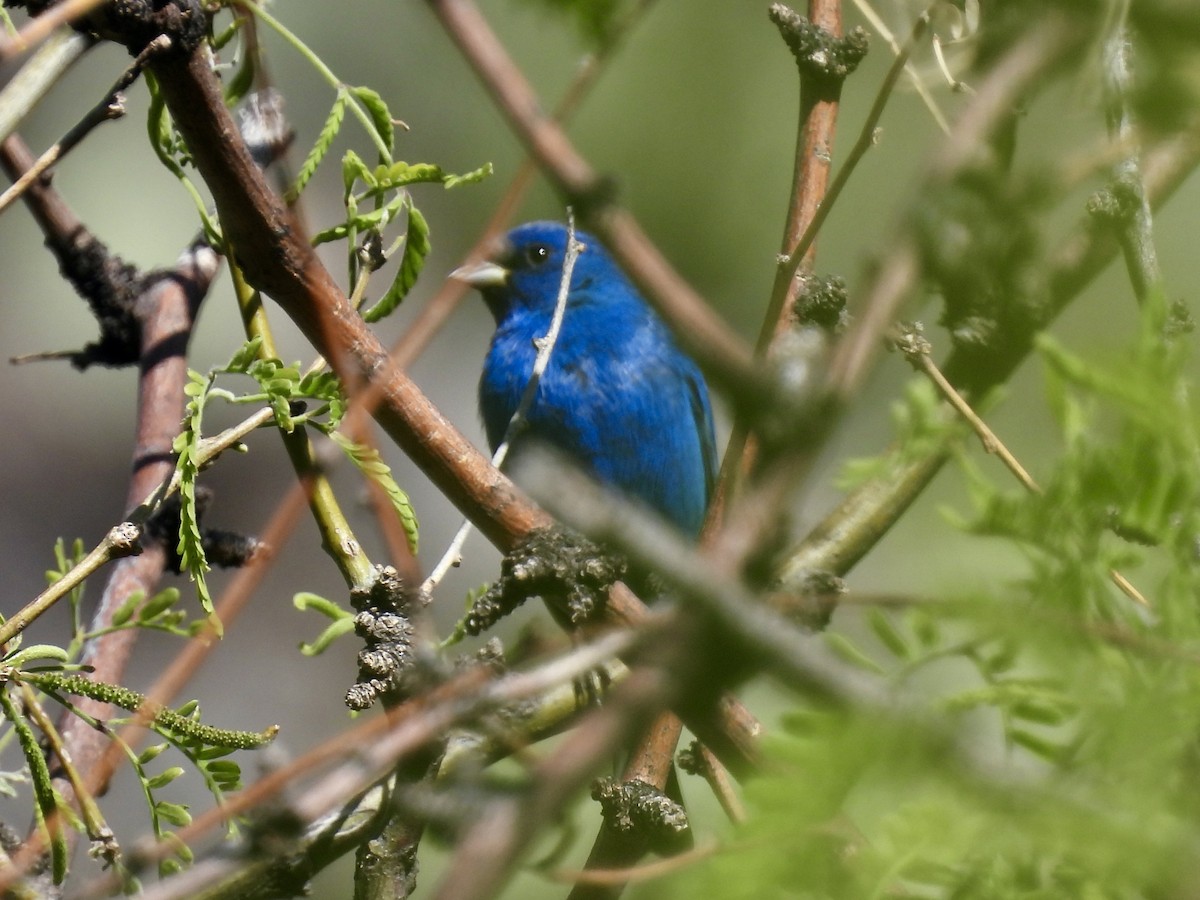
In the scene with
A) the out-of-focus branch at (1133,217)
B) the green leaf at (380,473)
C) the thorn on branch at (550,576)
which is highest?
the out-of-focus branch at (1133,217)

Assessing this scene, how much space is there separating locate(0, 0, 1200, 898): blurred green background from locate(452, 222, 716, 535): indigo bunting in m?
0.89

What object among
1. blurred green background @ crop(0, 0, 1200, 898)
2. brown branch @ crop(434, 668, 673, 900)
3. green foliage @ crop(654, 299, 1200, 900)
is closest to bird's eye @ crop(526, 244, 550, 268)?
blurred green background @ crop(0, 0, 1200, 898)

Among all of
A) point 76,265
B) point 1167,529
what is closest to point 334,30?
point 76,265

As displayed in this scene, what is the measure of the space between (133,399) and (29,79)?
456 cm

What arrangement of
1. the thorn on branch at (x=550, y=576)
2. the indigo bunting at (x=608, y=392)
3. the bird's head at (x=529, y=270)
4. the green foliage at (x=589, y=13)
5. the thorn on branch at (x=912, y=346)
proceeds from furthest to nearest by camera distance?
the bird's head at (x=529, y=270) → the indigo bunting at (x=608, y=392) → the thorn on branch at (x=912, y=346) → the thorn on branch at (x=550, y=576) → the green foliage at (x=589, y=13)

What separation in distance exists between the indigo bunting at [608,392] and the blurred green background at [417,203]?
0.89m

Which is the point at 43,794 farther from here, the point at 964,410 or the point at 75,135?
the point at 964,410

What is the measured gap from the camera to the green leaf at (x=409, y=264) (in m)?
1.89

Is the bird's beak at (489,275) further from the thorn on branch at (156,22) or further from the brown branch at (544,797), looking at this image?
the brown branch at (544,797)

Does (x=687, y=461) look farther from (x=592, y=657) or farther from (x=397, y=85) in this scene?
(x=592, y=657)

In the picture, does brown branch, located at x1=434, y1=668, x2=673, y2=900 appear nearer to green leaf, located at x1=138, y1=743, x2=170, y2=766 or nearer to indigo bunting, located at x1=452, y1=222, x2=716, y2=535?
green leaf, located at x1=138, y1=743, x2=170, y2=766

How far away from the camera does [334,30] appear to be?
5922 millimetres

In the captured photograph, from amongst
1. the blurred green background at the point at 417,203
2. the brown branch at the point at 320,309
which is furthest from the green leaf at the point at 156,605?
the blurred green background at the point at 417,203

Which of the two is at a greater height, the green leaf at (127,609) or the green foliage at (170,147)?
the green foliage at (170,147)
